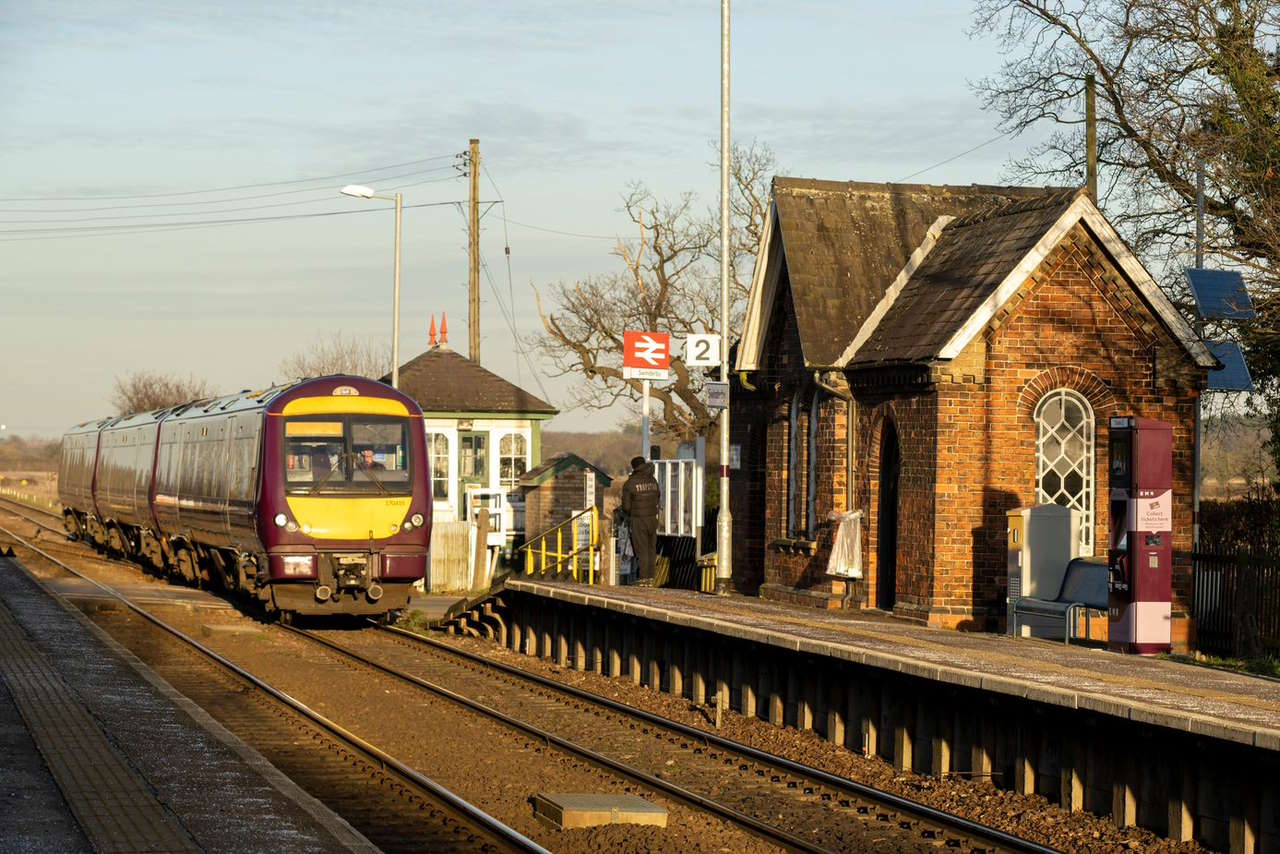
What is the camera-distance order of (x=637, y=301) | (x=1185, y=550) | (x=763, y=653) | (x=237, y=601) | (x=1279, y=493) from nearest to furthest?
(x=763, y=653)
(x=1185, y=550)
(x=1279, y=493)
(x=237, y=601)
(x=637, y=301)

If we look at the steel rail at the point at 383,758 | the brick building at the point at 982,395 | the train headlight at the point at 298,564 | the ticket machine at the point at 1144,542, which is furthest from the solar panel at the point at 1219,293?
the train headlight at the point at 298,564

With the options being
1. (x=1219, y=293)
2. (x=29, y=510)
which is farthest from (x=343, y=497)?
(x=29, y=510)

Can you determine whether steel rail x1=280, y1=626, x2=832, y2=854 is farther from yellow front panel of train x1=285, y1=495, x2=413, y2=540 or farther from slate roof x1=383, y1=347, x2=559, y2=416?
slate roof x1=383, y1=347, x2=559, y2=416

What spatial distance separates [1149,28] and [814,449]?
9360 mm

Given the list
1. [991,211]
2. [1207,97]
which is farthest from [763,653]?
[1207,97]

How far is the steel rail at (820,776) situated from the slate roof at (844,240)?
649cm

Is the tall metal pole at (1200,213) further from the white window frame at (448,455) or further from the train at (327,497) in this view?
the white window frame at (448,455)

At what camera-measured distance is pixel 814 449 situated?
23219mm

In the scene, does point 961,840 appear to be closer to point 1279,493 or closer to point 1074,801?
point 1074,801

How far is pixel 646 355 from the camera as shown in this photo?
2531 centimetres

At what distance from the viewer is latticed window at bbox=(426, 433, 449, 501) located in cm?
3934

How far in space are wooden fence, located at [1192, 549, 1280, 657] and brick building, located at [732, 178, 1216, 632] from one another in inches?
12.4

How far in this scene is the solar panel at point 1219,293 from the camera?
21172 mm

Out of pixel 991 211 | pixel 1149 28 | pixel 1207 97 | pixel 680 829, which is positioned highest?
pixel 1149 28
